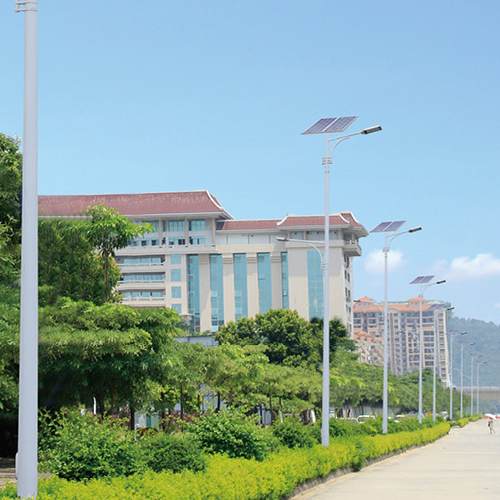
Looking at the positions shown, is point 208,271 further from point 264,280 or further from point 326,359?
point 326,359

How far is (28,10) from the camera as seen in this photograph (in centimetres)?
1000

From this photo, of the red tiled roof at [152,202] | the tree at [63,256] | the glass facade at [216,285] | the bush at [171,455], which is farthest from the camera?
the glass facade at [216,285]

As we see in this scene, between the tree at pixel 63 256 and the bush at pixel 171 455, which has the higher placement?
the tree at pixel 63 256

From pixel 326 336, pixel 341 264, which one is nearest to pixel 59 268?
pixel 326 336

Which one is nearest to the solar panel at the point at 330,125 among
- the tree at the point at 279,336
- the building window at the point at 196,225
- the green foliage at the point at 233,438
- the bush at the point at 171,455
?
the green foliage at the point at 233,438

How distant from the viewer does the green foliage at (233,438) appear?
1662 centimetres

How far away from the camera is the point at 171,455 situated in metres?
13.7

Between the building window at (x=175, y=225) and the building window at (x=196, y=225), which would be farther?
the building window at (x=175, y=225)

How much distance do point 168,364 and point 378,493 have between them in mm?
7076

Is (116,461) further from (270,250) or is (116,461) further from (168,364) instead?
(270,250)

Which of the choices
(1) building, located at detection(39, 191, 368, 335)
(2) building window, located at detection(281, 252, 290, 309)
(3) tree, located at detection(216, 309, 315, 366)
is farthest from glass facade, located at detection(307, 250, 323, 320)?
(3) tree, located at detection(216, 309, 315, 366)

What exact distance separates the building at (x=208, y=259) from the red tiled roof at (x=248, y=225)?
124 mm

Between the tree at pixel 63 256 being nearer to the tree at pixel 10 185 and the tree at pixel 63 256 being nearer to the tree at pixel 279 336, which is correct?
the tree at pixel 10 185

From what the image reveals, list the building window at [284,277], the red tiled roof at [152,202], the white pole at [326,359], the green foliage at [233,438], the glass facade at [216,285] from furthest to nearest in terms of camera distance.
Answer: the glass facade at [216,285]
the building window at [284,277]
the red tiled roof at [152,202]
the white pole at [326,359]
the green foliage at [233,438]
